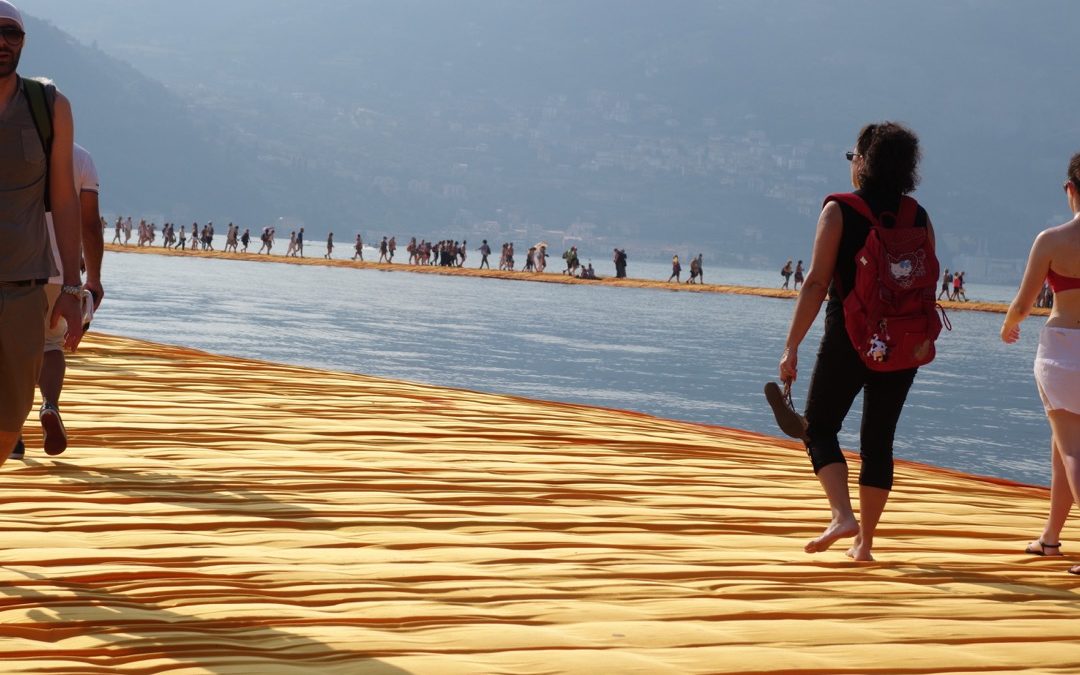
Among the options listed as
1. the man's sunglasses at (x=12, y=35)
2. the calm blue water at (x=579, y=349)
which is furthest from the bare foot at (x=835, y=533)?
the calm blue water at (x=579, y=349)

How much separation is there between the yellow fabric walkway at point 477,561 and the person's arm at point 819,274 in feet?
1.95

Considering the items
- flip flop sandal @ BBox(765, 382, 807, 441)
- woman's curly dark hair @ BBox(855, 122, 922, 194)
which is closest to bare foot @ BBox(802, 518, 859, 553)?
flip flop sandal @ BBox(765, 382, 807, 441)

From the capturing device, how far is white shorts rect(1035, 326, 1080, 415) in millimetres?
4051

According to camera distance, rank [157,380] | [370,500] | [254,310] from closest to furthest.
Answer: [370,500] < [157,380] < [254,310]

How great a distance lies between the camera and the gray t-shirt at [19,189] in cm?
311

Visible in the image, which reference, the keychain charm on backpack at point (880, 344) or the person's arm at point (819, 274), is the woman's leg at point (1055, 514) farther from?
the person's arm at point (819, 274)

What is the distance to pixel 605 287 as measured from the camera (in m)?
48.0

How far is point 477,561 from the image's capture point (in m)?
3.75

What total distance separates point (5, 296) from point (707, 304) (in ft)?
→ 119

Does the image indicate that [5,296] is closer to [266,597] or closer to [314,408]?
[266,597]

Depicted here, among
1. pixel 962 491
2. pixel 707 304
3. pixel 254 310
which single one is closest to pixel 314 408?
pixel 962 491

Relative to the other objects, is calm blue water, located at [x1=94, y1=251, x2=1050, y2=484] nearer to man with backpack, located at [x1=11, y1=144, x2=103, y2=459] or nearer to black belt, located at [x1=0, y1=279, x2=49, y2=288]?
man with backpack, located at [x1=11, y1=144, x2=103, y2=459]

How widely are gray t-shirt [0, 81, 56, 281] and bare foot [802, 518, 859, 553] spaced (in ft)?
7.02

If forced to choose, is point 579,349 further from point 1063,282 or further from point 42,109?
point 42,109
